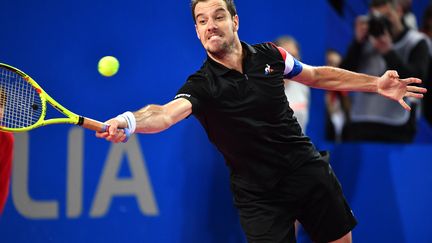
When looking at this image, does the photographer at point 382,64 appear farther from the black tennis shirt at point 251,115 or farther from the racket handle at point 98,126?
the racket handle at point 98,126

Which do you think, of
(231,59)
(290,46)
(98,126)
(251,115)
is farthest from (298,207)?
(290,46)

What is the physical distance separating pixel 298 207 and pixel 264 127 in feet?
2.04

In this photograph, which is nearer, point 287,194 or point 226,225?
point 287,194

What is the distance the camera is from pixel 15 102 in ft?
13.4

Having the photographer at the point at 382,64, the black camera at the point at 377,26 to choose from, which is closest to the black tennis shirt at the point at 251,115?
the black camera at the point at 377,26

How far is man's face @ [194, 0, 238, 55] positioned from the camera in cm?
420

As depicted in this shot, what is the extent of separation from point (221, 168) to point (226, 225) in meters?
0.51

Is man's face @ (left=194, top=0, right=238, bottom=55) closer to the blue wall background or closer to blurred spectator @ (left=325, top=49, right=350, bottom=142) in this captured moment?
the blue wall background

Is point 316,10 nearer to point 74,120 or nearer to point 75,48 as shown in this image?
point 75,48

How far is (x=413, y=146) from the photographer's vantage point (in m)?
6.69

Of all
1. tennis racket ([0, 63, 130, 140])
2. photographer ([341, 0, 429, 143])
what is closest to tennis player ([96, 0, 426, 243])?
tennis racket ([0, 63, 130, 140])

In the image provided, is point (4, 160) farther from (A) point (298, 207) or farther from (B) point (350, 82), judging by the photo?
(B) point (350, 82)

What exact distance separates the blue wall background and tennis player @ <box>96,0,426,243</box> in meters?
1.22

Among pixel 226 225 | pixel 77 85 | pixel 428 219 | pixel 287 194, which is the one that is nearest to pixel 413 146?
pixel 428 219
